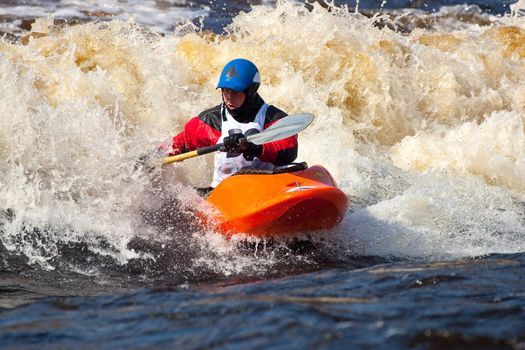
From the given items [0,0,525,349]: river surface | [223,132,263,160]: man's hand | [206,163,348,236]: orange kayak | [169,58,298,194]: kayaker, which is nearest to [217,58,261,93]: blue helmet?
[169,58,298,194]: kayaker

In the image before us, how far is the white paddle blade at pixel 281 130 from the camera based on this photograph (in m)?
5.88

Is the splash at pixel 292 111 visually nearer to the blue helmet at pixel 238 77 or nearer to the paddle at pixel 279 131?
the paddle at pixel 279 131

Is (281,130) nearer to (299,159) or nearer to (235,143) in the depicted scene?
(235,143)

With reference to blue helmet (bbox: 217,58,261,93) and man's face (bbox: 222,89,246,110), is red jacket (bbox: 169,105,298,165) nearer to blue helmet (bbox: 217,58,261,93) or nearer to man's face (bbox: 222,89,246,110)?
man's face (bbox: 222,89,246,110)

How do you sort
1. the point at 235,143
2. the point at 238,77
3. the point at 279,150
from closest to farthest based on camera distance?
1. the point at 235,143
2. the point at 238,77
3. the point at 279,150

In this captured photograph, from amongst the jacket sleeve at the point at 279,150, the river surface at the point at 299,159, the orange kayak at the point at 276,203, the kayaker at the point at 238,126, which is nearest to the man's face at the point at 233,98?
the kayaker at the point at 238,126

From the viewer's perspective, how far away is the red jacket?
6172 mm

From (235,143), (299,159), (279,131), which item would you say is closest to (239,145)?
(235,143)

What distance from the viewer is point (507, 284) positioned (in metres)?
4.33

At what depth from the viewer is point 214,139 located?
6410 mm

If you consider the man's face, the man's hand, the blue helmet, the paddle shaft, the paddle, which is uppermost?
the blue helmet

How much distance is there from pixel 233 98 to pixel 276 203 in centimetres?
100

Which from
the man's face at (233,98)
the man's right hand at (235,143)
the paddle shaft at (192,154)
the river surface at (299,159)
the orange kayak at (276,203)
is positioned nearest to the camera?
the river surface at (299,159)

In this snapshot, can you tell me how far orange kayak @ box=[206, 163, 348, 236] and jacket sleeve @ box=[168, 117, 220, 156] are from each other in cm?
54
